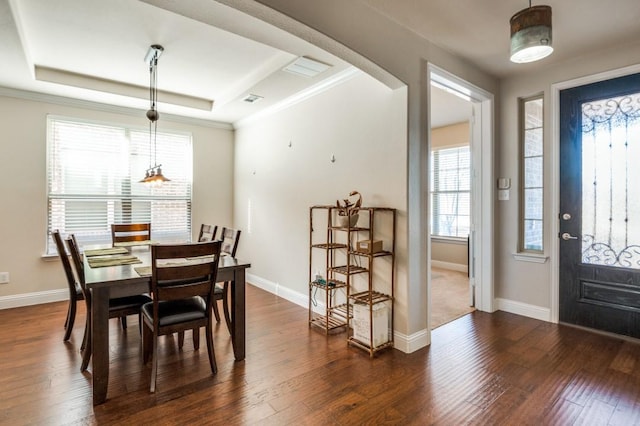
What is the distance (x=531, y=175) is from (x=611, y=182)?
0.68m

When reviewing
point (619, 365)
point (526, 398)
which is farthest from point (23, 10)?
point (619, 365)

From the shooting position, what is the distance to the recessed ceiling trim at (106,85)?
360 centimetres

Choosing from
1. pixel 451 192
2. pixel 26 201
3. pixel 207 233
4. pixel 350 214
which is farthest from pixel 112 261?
pixel 451 192

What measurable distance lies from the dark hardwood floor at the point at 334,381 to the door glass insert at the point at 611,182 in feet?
2.60

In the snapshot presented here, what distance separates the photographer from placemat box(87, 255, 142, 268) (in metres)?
2.58

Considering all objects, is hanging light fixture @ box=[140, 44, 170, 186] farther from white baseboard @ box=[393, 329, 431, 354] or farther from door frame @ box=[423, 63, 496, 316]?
door frame @ box=[423, 63, 496, 316]

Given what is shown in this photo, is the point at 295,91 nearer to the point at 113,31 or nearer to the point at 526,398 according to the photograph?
the point at 113,31

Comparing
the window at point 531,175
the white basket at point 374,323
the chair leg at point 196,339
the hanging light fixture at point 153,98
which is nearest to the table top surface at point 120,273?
the chair leg at point 196,339

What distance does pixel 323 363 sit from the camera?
257cm

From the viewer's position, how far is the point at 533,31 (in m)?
2.09

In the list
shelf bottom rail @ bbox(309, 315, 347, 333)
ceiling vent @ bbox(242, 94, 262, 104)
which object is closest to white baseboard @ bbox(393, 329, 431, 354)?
shelf bottom rail @ bbox(309, 315, 347, 333)

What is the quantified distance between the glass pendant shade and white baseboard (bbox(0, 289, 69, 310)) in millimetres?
5378

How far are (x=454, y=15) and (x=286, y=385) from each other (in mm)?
2909

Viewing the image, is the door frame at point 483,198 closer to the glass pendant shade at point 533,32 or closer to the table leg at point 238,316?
the glass pendant shade at point 533,32
